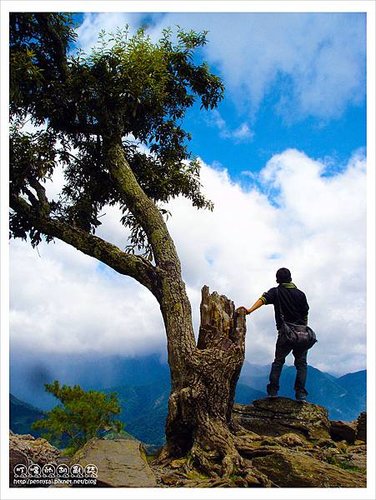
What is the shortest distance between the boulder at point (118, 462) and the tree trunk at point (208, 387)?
3.09 feet

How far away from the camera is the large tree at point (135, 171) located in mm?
9945

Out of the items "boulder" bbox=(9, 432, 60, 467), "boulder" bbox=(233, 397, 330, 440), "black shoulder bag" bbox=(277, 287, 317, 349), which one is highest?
"black shoulder bag" bbox=(277, 287, 317, 349)

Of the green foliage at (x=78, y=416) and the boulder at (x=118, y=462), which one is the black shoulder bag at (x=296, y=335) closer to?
the boulder at (x=118, y=462)

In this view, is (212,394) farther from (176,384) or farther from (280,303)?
(280,303)

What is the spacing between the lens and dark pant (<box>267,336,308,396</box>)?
11266mm

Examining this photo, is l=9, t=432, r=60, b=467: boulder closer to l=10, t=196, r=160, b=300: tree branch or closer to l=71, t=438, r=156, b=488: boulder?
l=71, t=438, r=156, b=488: boulder

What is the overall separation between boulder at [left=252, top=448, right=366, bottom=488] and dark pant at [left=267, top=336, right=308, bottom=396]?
3.07 meters

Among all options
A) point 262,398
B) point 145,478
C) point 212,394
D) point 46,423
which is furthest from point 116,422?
Answer: point 145,478

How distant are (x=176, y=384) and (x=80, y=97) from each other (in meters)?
8.11

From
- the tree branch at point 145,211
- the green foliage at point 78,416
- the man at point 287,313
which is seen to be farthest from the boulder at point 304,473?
the green foliage at point 78,416

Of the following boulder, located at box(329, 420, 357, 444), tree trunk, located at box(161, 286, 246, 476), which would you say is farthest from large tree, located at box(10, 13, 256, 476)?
boulder, located at box(329, 420, 357, 444)

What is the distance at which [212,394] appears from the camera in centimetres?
984

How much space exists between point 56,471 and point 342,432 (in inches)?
283

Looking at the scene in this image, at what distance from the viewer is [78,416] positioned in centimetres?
1853
